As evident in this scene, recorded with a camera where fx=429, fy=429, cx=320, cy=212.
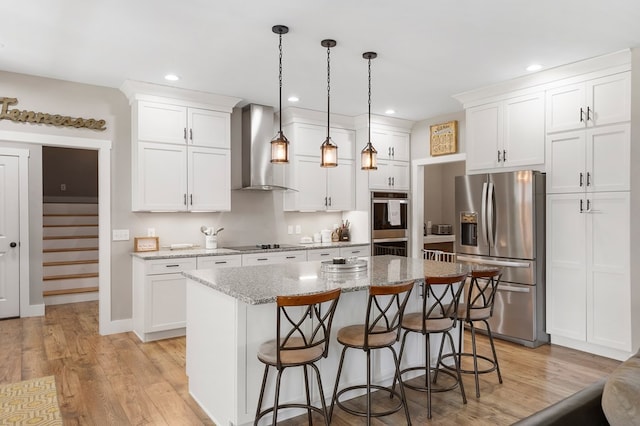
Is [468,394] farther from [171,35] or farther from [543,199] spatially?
[171,35]

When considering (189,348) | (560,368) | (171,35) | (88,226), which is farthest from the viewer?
(88,226)

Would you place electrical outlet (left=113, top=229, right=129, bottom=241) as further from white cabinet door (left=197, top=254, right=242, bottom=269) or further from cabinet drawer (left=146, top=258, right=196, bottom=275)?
white cabinet door (left=197, top=254, right=242, bottom=269)

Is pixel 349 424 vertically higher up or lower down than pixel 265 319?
lower down

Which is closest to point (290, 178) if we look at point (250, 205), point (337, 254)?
point (250, 205)

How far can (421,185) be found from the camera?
6324mm

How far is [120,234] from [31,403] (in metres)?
2.07

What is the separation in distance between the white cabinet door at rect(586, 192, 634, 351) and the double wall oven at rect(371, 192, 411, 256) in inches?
103

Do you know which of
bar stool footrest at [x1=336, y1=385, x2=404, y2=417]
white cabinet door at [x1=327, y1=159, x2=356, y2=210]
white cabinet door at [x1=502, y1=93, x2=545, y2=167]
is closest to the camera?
bar stool footrest at [x1=336, y1=385, x2=404, y2=417]

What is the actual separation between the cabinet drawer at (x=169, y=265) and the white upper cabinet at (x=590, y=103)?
3.85m

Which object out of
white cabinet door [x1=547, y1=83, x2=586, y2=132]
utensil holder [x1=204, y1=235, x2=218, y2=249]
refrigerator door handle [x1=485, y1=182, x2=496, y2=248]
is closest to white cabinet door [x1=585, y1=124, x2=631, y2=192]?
white cabinet door [x1=547, y1=83, x2=586, y2=132]

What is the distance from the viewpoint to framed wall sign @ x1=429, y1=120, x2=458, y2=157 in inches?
220

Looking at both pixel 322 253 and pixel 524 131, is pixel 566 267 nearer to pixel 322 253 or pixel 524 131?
pixel 524 131

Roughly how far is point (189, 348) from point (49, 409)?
93 centimetres

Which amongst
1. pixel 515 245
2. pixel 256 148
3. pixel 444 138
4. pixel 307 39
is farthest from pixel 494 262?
pixel 256 148
